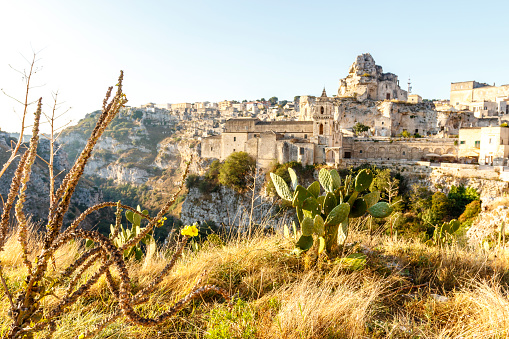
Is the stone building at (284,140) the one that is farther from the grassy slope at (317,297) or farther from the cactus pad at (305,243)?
the cactus pad at (305,243)

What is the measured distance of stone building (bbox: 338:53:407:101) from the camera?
39.6 metres

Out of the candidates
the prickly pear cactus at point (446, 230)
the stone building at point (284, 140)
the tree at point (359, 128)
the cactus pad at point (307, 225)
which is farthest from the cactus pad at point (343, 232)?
the tree at point (359, 128)

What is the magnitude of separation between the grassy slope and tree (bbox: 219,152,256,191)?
2466cm

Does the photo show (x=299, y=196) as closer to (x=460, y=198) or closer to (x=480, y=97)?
(x=460, y=198)

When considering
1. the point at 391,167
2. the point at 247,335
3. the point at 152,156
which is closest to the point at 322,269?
the point at 247,335

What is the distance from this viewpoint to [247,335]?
1.63m

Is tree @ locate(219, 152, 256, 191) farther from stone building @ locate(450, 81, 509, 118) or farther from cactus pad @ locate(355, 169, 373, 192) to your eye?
stone building @ locate(450, 81, 509, 118)

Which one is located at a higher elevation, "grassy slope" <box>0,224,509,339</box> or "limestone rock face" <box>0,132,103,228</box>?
"grassy slope" <box>0,224,509,339</box>

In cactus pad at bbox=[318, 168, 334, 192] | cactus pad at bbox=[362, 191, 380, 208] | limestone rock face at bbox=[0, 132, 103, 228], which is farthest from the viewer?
limestone rock face at bbox=[0, 132, 103, 228]

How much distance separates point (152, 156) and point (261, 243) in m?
75.6

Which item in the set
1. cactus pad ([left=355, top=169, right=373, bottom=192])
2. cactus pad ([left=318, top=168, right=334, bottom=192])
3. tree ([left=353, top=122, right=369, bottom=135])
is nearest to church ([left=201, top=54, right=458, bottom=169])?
tree ([left=353, top=122, right=369, bottom=135])

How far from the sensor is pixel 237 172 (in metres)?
28.1

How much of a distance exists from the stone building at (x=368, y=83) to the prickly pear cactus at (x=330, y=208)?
126ft

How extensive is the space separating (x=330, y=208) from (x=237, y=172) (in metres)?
25.1
